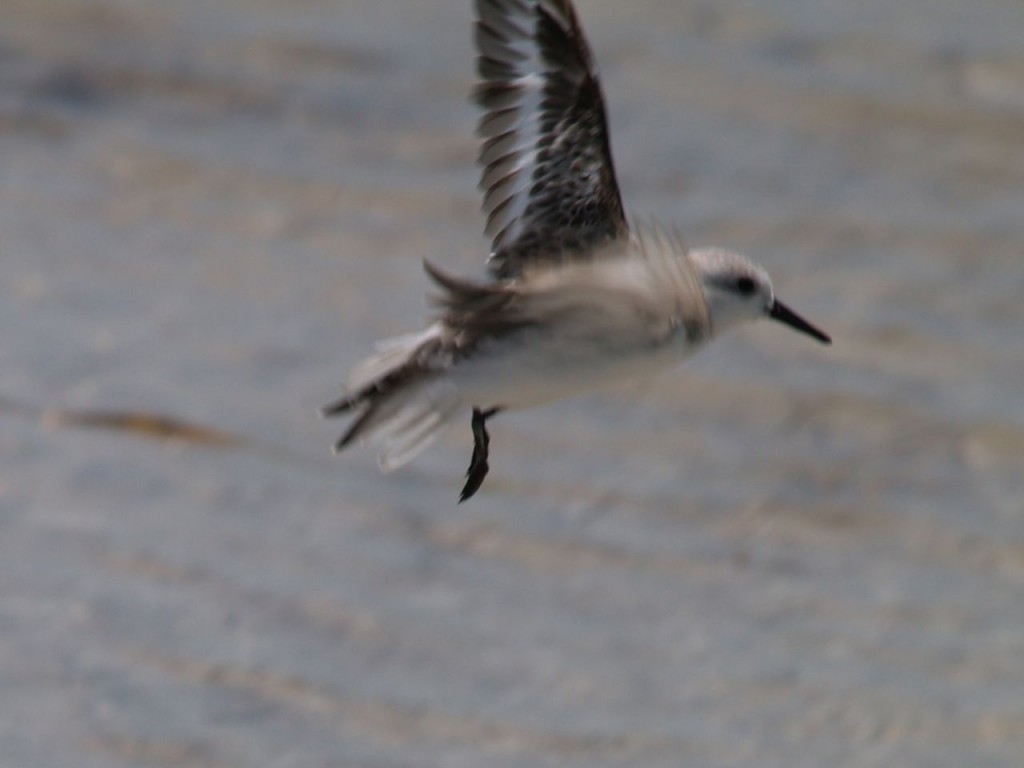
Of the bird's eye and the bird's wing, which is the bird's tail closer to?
the bird's wing

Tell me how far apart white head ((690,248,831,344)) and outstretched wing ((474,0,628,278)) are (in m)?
0.16

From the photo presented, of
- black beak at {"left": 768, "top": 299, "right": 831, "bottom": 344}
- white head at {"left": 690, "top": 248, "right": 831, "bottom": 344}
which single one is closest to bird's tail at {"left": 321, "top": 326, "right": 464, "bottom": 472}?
white head at {"left": 690, "top": 248, "right": 831, "bottom": 344}

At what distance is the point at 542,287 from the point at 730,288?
35 centimetres

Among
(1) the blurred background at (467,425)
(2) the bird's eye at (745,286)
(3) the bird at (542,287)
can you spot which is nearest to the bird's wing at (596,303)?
(3) the bird at (542,287)

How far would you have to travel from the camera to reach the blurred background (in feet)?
15.6

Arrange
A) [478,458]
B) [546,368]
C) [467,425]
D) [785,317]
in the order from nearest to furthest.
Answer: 1. [546,368]
2. [478,458]
3. [785,317]
4. [467,425]

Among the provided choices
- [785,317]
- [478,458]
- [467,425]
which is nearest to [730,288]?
[785,317]

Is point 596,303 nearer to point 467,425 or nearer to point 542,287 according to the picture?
point 542,287

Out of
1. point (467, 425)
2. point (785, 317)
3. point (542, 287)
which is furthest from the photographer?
point (467, 425)

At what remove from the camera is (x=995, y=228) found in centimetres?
660

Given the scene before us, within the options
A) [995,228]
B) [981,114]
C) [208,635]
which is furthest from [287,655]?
[981,114]

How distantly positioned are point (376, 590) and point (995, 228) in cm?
262

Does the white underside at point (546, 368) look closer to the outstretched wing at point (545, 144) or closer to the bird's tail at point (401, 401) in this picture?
the bird's tail at point (401, 401)

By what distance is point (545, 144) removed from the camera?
3266 mm
